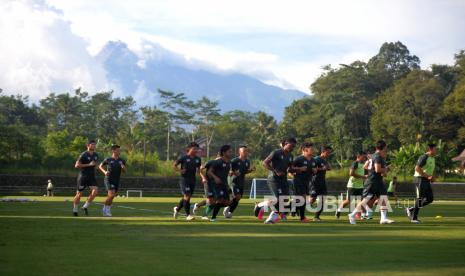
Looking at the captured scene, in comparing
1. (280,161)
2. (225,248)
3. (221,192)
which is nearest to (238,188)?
(221,192)

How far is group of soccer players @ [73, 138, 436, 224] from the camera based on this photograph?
2058cm

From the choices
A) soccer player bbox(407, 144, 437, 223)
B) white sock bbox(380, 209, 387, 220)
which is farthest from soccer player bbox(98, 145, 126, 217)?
soccer player bbox(407, 144, 437, 223)

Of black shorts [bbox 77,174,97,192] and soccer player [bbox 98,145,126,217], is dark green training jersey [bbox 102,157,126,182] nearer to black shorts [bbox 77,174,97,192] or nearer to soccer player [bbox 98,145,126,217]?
soccer player [bbox 98,145,126,217]

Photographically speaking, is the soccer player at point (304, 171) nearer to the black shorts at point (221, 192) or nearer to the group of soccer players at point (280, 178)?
the group of soccer players at point (280, 178)

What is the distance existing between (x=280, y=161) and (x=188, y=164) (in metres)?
2.73

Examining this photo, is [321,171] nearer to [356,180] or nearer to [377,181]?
[356,180]

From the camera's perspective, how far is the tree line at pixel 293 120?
3059 inches

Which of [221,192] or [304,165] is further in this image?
[304,165]

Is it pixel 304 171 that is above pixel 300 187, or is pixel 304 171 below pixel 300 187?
above

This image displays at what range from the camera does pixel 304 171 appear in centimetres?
2170

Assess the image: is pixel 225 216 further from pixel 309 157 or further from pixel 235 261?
pixel 235 261

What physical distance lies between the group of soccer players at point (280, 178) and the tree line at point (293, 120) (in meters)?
48.0

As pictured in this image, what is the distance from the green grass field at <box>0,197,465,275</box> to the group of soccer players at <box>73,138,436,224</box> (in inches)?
63.3

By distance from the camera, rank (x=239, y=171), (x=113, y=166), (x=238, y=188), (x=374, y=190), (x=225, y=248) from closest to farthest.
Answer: (x=225, y=248) → (x=374, y=190) → (x=238, y=188) → (x=239, y=171) → (x=113, y=166)
